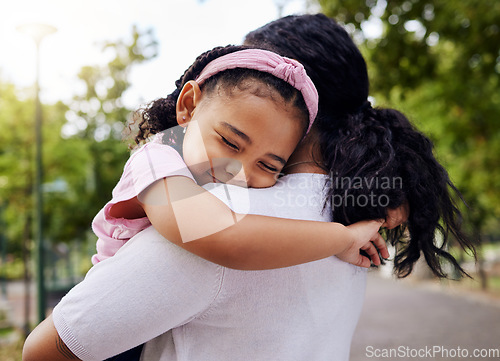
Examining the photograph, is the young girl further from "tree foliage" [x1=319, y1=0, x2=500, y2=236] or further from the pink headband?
"tree foliage" [x1=319, y1=0, x2=500, y2=236]

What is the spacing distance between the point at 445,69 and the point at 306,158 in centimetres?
694

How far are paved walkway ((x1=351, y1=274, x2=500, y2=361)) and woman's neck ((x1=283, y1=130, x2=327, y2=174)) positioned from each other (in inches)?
272

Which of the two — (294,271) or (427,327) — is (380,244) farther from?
(427,327)

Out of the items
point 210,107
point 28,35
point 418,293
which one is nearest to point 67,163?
point 28,35

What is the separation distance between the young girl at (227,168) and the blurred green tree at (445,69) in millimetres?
3605

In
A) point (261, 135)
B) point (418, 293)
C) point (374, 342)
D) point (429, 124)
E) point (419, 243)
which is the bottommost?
point (418, 293)

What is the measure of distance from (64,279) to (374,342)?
10319 mm

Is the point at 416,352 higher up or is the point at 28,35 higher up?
the point at 28,35

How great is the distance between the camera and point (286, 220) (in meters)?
1.08

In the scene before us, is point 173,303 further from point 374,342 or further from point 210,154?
point 374,342

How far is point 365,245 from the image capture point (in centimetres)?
132

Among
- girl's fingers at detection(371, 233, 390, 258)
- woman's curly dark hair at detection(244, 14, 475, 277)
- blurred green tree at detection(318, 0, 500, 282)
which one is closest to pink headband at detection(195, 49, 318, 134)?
woman's curly dark hair at detection(244, 14, 475, 277)

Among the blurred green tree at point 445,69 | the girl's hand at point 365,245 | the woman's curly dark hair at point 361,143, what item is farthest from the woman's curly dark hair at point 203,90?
the blurred green tree at point 445,69

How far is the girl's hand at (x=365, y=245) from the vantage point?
1.23 meters
